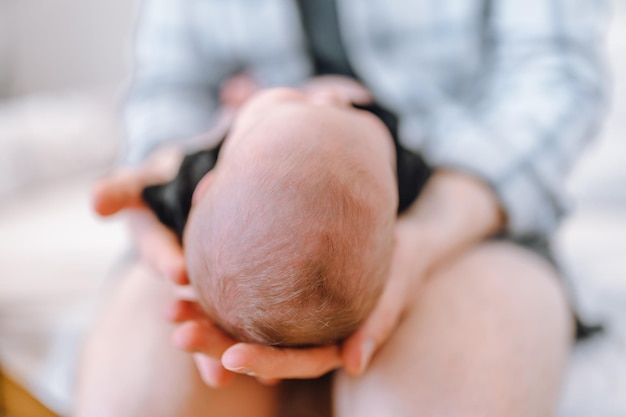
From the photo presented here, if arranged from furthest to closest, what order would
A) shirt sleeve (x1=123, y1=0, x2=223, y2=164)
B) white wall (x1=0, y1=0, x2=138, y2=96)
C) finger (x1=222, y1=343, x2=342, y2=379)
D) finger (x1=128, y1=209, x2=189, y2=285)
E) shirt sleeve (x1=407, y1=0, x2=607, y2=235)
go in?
white wall (x1=0, y1=0, x2=138, y2=96)
shirt sleeve (x1=123, y1=0, x2=223, y2=164)
shirt sleeve (x1=407, y1=0, x2=607, y2=235)
finger (x1=128, y1=209, x2=189, y2=285)
finger (x1=222, y1=343, x2=342, y2=379)

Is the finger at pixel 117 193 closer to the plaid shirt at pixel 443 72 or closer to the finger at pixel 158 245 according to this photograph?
the finger at pixel 158 245

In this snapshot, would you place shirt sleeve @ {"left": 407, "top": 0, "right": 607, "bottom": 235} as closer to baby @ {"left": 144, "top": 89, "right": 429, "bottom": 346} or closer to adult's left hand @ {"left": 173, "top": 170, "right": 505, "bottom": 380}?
adult's left hand @ {"left": 173, "top": 170, "right": 505, "bottom": 380}

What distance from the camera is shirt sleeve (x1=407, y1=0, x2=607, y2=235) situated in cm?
61

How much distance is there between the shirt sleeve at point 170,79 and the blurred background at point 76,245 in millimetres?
212

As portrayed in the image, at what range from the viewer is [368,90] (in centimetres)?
78

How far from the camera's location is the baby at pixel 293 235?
1.18ft

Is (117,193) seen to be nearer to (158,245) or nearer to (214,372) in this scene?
(158,245)

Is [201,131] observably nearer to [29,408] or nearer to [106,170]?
[29,408]

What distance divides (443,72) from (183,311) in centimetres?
53

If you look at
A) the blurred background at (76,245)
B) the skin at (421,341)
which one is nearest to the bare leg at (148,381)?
the skin at (421,341)

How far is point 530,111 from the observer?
660mm

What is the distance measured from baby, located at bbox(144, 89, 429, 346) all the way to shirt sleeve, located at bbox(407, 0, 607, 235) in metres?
0.25

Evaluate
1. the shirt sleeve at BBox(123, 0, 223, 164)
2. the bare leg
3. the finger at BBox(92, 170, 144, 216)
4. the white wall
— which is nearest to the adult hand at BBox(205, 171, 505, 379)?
the bare leg

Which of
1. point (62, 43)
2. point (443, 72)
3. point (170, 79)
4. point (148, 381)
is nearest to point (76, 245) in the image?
point (170, 79)
